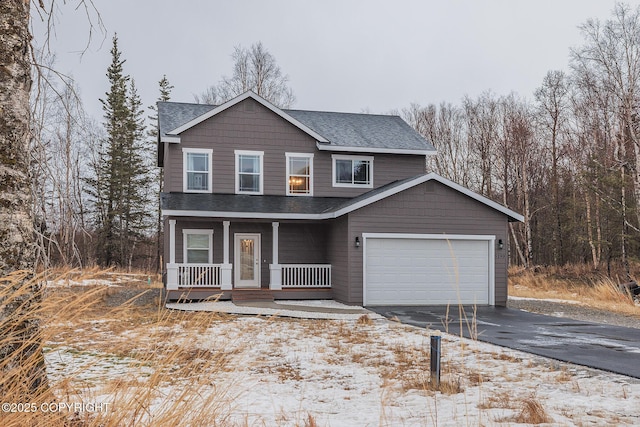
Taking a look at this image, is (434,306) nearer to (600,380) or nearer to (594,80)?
(600,380)

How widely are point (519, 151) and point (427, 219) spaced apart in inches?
656

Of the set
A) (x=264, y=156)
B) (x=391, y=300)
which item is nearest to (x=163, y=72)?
(x=264, y=156)

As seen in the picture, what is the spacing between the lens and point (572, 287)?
806 inches

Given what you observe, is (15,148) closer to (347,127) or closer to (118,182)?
(347,127)

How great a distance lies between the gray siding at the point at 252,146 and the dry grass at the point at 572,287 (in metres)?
7.85

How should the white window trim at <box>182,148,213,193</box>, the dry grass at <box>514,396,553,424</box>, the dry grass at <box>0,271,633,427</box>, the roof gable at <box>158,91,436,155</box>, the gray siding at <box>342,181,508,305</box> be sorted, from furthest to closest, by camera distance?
the roof gable at <box>158,91,436,155</box> < the white window trim at <box>182,148,213,193</box> < the gray siding at <box>342,181,508,305</box> < the dry grass at <box>514,396,553,424</box> < the dry grass at <box>0,271,633,427</box>

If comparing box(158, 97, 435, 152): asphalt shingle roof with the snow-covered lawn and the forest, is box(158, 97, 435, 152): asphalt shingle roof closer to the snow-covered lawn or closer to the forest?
the forest

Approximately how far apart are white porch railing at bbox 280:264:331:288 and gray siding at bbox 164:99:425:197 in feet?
8.78

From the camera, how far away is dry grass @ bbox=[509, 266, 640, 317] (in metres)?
15.1

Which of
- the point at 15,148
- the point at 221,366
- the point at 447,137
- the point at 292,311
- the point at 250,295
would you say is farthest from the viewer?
the point at 447,137

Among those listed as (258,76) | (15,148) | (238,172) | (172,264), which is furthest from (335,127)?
(15,148)

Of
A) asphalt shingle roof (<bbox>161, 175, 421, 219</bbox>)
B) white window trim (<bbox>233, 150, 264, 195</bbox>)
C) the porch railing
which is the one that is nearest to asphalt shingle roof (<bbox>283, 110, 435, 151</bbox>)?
asphalt shingle roof (<bbox>161, 175, 421, 219</bbox>)

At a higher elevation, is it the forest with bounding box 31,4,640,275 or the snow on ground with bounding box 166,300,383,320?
the forest with bounding box 31,4,640,275

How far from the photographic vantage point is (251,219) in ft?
51.6
